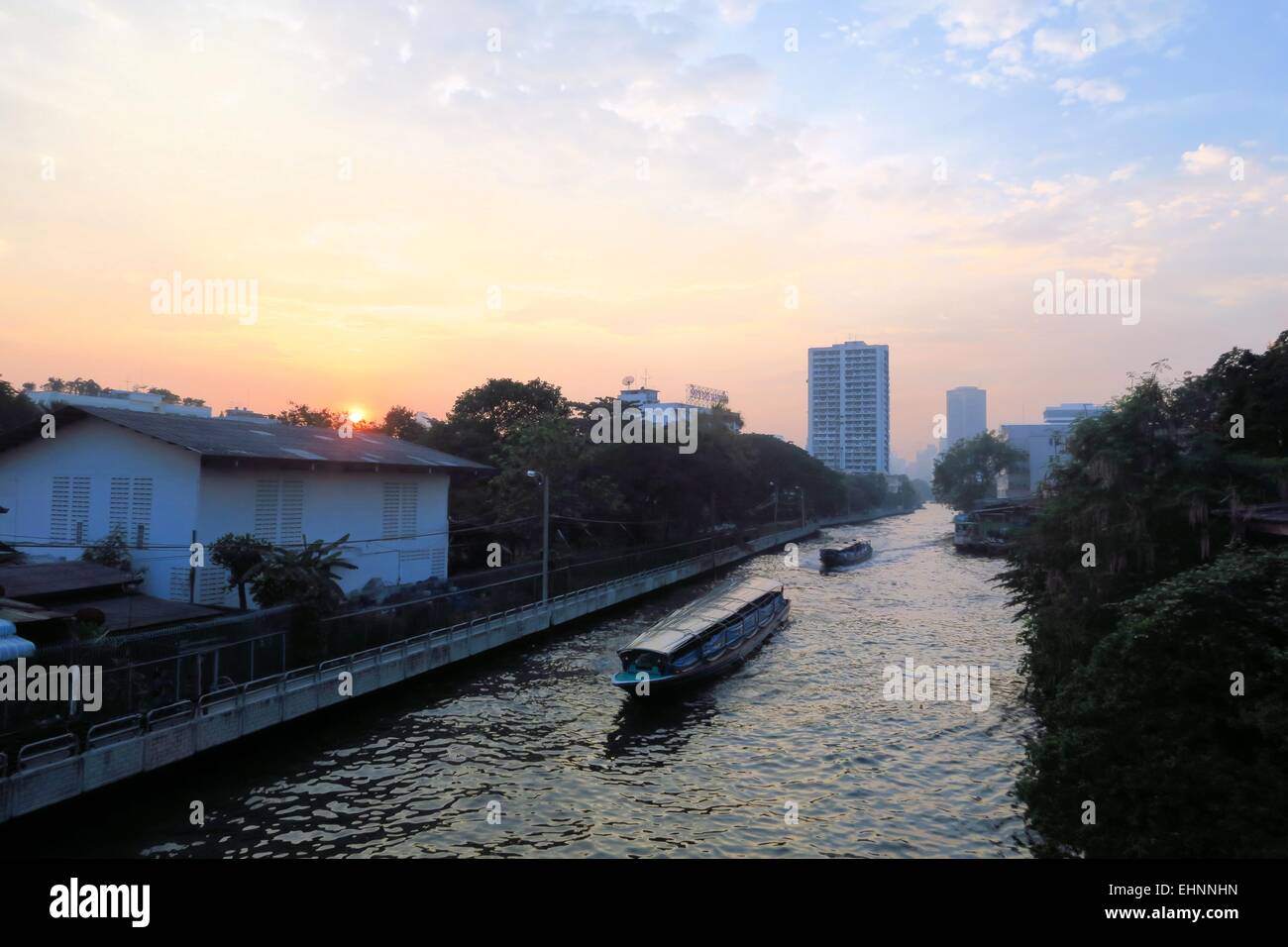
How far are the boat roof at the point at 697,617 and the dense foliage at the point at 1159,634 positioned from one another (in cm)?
1045

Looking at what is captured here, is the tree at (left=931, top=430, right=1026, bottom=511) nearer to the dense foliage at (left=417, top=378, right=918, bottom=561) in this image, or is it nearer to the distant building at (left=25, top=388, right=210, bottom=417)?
the dense foliage at (left=417, top=378, right=918, bottom=561)

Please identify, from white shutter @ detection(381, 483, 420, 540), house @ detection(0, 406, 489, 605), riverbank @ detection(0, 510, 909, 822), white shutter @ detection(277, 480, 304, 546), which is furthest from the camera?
white shutter @ detection(381, 483, 420, 540)

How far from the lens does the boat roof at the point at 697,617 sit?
25853mm

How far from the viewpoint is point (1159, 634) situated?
12188 millimetres

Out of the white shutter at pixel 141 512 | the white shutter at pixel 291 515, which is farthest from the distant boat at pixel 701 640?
the white shutter at pixel 141 512

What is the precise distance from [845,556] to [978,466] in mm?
57586

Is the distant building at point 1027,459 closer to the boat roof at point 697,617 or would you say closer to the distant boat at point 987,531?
the distant boat at point 987,531

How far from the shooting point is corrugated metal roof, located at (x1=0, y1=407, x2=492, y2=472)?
2628 cm

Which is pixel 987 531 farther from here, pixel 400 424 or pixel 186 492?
pixel 186 492

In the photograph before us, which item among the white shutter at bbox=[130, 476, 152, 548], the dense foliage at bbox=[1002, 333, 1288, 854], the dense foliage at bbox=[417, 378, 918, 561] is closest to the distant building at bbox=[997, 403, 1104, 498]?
the dense foliage at bbox=[417, 378, 918, 561]

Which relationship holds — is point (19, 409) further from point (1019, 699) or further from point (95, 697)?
point (1019, 699)

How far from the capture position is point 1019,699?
23953 mm

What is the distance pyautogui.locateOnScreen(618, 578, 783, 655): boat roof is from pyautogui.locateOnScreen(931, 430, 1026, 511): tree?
82.1m
